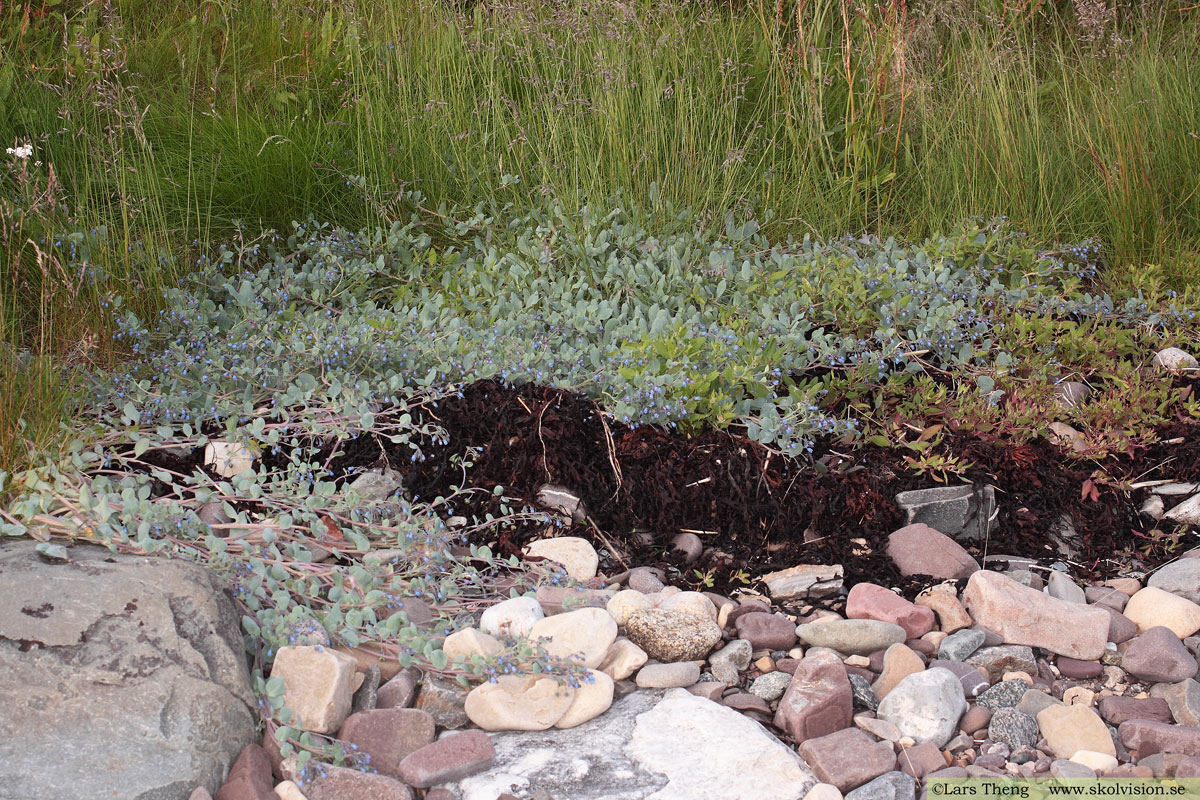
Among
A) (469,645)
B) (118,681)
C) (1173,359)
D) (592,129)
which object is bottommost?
(1173,359)

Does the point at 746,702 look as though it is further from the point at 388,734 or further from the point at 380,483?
the point at 380,483

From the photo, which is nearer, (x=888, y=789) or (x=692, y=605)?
(x=888, y=789)

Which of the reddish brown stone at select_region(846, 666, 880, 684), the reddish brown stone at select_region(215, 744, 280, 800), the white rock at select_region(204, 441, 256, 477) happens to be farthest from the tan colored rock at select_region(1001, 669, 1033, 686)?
the white rock at select_region(204, 441, 256, 477)

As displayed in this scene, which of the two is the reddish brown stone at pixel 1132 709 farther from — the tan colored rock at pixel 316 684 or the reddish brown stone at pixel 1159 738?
the tan colored rock at pixel 316 684

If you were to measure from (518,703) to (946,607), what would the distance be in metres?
1.02

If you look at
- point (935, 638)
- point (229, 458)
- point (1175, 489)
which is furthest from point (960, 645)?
point (229, 458)

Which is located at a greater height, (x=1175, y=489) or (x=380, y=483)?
(x=380, y=483)

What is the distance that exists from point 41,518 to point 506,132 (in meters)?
2.55

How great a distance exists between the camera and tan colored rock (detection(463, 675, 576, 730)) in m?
1.93

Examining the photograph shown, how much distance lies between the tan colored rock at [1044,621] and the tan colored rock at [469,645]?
3.61ft

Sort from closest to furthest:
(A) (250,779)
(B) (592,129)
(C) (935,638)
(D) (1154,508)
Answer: (A) (250,779) < (C) (935,638) < (D) (1154,508) < (B) (592,129)

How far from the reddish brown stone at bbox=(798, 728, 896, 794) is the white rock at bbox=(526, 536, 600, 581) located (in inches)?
30.2

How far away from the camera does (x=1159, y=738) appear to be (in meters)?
1.90

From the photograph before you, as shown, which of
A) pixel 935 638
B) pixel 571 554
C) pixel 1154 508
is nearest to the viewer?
pixel 935 638
